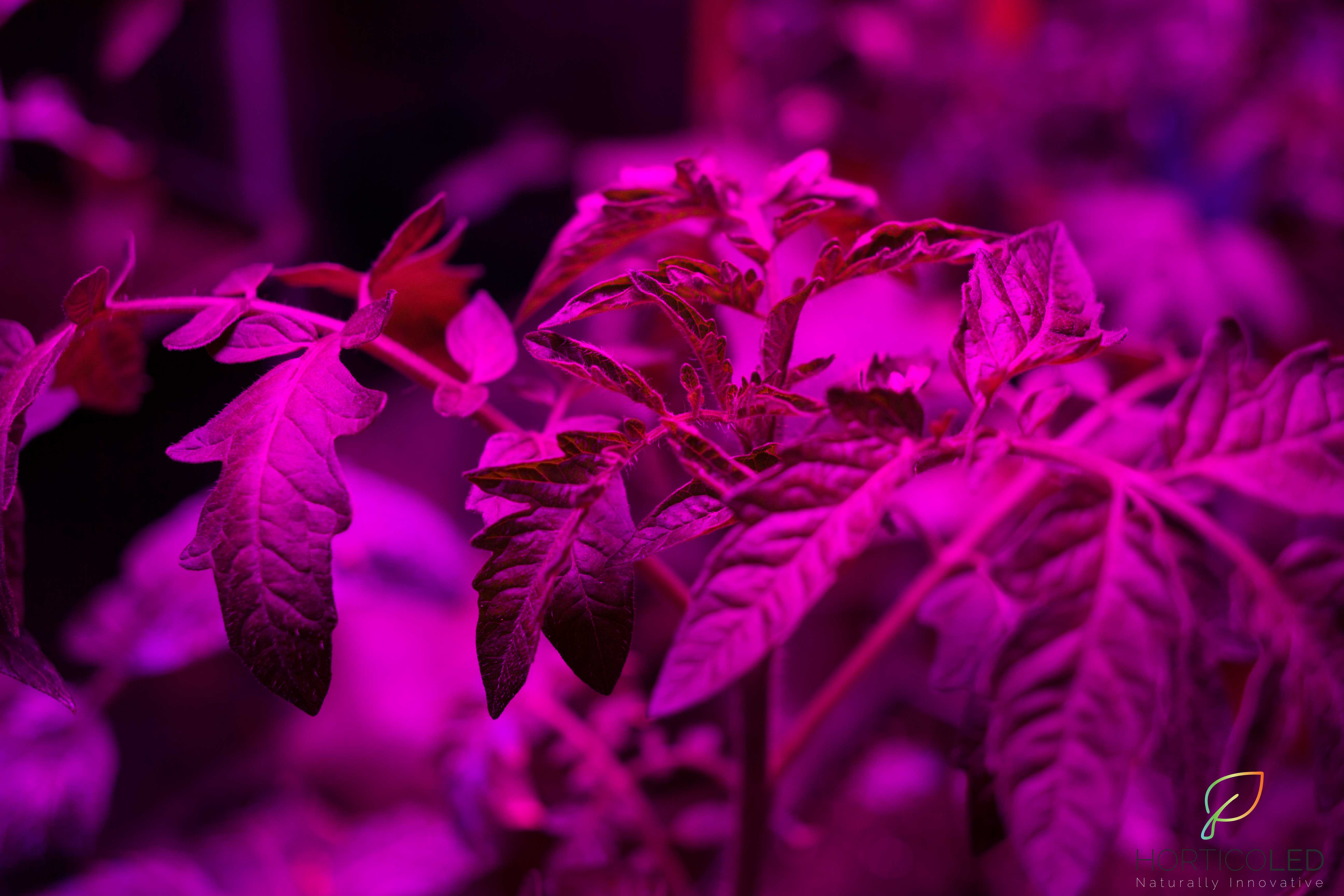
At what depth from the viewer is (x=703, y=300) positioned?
37cm

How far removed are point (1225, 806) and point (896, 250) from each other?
13.6 inches

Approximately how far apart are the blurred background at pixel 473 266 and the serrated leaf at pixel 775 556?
272 millimetres

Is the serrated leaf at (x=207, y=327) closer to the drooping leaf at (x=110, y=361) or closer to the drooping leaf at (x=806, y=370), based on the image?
the drooping leaf at (x=110, y=361)

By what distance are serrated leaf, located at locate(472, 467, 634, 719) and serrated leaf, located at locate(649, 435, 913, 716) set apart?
4 centimetres

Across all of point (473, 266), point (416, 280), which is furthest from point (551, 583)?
point (473, 266)

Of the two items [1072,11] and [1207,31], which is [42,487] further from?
[1072,11]

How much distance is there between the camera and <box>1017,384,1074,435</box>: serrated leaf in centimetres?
37

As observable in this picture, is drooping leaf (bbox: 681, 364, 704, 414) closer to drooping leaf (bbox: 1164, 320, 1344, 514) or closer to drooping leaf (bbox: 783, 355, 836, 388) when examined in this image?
drooping leaf (bbox: 783, 355, 836, 388)

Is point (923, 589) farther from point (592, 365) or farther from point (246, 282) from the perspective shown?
point (246, 282)

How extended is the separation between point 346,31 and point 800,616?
1607 millimetres

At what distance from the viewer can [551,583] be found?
30cm

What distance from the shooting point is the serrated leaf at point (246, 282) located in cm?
39

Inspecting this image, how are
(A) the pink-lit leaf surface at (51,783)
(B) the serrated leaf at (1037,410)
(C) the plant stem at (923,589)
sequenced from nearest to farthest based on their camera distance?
(B) the serrated leaf at (1037,410) < (C) the plant stem at (923,589) < (A) the pink-lit leaf surface at (51,783)

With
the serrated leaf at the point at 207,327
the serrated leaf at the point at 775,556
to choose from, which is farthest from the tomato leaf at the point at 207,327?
the serrated leaf at the point at 775,556
